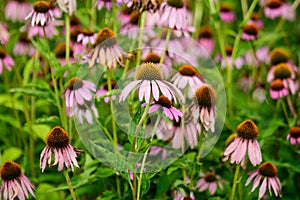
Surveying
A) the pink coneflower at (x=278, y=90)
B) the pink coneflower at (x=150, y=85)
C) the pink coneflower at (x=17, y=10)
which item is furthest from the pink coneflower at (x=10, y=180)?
the pink coneflower at (x=17, y=10)

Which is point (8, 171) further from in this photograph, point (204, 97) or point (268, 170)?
point (268, 170)

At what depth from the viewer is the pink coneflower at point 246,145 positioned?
1.67 metres

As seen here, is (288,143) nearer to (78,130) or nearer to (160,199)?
(160,199)

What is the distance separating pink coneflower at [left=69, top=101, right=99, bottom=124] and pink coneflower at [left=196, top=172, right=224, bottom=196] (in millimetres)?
413

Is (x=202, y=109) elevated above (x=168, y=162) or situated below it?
above

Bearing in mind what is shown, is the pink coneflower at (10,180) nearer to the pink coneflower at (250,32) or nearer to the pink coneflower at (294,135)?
the pink coneflower at (294,135)

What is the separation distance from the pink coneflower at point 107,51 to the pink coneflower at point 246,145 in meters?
0.39

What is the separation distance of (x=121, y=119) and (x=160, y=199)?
26 cm

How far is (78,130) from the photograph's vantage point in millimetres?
1883

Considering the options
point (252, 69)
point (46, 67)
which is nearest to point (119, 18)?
point (46, 67)

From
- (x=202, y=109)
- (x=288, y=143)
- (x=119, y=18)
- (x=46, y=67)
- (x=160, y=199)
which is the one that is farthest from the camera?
(x=119, y=18)

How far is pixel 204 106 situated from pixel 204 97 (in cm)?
3

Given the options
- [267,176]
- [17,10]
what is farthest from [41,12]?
[17,10]

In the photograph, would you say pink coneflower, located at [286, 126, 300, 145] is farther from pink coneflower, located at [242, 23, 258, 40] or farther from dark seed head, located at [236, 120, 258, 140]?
pink coneflower, located at [242, 23, 258, 40]
